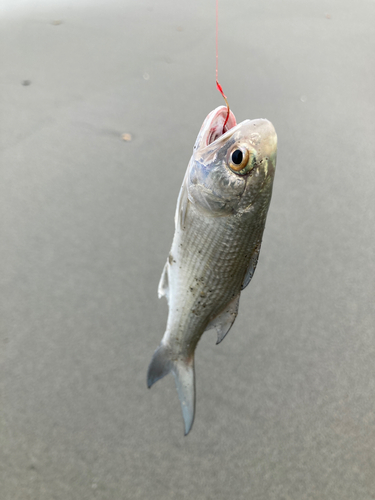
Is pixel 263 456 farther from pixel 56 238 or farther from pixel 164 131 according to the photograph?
pixel 164 131

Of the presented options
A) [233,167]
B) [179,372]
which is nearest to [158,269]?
[179,372]

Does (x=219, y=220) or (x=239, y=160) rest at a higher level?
(x=239, y=160)

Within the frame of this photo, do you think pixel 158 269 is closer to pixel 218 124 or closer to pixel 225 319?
pixel 225 319

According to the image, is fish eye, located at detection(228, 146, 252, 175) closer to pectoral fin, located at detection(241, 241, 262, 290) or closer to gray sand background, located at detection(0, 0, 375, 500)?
pectoral fin, located at detection(241, 241, 262, 290)

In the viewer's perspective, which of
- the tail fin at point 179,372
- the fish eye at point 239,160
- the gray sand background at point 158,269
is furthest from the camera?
the gray sand background at point 158,269

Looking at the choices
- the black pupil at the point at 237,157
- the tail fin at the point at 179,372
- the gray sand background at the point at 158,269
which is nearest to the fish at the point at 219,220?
the black pupil at the point at 237,157

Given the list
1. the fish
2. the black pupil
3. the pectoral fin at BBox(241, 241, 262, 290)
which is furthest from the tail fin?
the black pupil

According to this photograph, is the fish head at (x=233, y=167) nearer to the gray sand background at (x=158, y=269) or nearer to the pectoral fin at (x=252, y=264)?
the pectoral fin at (x=252, y=264)
